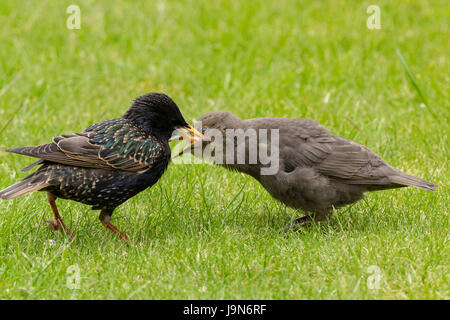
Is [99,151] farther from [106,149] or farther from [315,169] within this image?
[315,169]

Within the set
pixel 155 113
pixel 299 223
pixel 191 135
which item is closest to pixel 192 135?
pixel 191 135

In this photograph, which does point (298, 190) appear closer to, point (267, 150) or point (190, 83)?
point (267, 150)

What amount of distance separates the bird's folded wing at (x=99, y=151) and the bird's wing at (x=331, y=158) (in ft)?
3.77

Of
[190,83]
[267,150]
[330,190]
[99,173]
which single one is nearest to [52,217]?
[99,173]

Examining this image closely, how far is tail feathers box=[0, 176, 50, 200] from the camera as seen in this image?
199 inches

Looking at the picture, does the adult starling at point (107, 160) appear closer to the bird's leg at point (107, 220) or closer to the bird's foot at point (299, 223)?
the bird's leg at point (107, 220)

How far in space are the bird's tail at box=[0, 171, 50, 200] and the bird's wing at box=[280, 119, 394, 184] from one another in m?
2.02

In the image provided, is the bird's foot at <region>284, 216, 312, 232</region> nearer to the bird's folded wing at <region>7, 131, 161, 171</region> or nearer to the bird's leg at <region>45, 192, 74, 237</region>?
the bird's folded wing at <region>7, 131, 161, 171</region>

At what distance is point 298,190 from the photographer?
18.6 feet

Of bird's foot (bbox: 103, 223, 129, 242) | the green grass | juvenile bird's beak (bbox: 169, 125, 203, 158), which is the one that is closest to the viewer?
the green grass

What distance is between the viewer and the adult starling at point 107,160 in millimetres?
5254

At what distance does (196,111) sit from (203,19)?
8.80 ft

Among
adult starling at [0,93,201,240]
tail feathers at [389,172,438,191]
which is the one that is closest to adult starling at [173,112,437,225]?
tail feathers at [389,172,438,191]

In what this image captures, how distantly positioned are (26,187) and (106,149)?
0.70 meters
